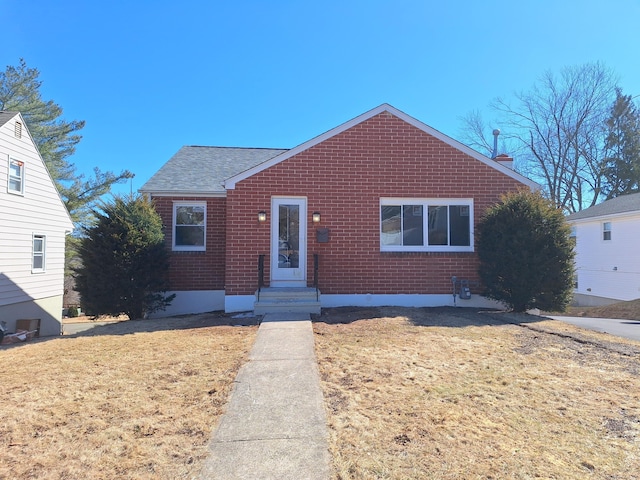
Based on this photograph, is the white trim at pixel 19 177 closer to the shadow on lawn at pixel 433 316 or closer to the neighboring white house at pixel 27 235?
the neighboring white house at pixel 27 235

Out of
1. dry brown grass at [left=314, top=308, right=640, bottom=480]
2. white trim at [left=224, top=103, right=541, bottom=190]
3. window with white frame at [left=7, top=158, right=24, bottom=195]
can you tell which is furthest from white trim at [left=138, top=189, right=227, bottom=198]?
dry brown grass at [left=314, top=308, right=640, bottom=480]

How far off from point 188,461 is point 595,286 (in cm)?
2261

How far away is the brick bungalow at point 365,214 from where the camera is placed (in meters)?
9.49

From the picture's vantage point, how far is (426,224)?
32.5 ft

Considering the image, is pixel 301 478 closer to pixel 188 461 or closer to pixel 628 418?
pixel 188 461

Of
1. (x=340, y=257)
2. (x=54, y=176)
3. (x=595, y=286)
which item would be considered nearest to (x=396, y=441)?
(x=340, y=257)

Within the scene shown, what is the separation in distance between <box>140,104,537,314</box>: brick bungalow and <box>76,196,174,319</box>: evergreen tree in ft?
7.61

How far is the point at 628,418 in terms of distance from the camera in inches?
135

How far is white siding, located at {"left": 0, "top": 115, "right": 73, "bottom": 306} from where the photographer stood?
474 inches

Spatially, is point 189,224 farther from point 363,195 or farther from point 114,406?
point 114,406

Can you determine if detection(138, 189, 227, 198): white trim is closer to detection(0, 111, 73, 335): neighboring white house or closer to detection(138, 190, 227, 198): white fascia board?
detection(138, 190, 227, 198): white fascia board

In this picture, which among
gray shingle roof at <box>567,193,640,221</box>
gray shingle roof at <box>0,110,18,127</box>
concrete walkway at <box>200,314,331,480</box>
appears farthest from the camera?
gray shingle roof at <box>567,193,640,221</box>

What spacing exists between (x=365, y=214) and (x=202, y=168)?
6.31m

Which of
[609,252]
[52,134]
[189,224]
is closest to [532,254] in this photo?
[189,224]
